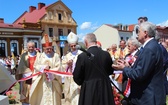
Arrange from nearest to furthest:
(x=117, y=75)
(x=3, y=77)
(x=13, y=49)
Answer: (x=3, y=77), (x=117, y=75), (x=13, y=49)

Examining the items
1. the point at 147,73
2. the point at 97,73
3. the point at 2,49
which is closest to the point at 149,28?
the point at 147,73

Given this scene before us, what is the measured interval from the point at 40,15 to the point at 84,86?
40047mm

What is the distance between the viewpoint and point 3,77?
2.79 metres

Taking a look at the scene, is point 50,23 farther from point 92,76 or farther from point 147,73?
point 147,73

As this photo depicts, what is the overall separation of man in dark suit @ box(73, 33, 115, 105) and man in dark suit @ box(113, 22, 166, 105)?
92cm

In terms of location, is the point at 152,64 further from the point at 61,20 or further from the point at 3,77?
the point at 61,20

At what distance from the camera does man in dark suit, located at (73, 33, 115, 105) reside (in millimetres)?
4262

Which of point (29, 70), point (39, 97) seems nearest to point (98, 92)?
point (39, 97)

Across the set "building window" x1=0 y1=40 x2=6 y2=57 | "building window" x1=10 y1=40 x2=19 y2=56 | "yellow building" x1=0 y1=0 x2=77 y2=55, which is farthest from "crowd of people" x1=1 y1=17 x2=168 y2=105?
"yellow building" x1=0 y1=0 x2=77 y2=55

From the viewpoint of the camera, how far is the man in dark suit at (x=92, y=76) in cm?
426

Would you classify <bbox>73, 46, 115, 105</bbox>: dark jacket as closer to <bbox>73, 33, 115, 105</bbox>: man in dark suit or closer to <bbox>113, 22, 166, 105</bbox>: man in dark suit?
<bbox>73, 33, 115, 105</bbox>: man in dark suit

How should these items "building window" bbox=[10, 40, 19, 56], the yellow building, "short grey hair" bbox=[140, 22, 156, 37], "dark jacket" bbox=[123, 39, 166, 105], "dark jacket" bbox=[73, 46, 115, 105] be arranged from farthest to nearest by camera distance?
1. the yellow building
2. "building window" bbox=[10, 40, 19, 56]
3. "dark jacket" bbox=[73, 46, 115, 105]
4. "short grey hair" bbox=[140, 22, 156, 37]
5. "dark jacket" bbox=[123, 39, 166, 105]

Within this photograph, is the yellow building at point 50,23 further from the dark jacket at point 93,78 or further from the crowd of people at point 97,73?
the dark jacket at point 93,78

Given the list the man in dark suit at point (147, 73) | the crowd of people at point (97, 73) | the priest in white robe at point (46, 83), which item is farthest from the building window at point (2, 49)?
the man in dark suit at point (147, 73)
